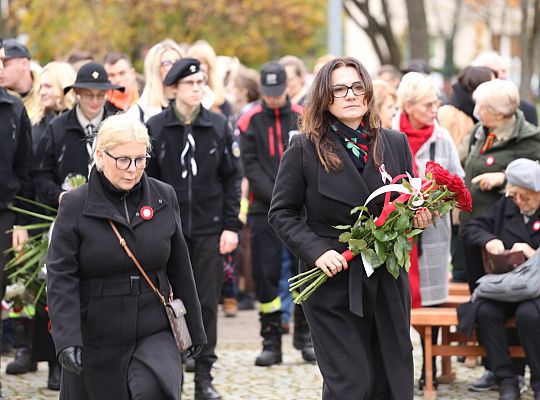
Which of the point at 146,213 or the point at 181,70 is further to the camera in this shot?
the point at 181,70

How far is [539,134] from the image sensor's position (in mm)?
9781

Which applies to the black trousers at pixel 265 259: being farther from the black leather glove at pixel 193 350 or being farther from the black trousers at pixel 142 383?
the black trousers at pixel 142 383

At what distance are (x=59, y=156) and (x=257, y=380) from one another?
7.77 feet

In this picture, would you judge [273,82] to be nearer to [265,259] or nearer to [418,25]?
[265,259]

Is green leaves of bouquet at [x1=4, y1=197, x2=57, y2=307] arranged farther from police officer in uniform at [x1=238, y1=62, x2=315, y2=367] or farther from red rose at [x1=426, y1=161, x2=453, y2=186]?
red rose at [x1=426, y1=161, x2=453, y2=186]

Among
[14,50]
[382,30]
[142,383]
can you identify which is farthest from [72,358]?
[382,30]

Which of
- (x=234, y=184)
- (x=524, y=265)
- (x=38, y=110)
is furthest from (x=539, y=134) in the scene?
(x=38, y=110)

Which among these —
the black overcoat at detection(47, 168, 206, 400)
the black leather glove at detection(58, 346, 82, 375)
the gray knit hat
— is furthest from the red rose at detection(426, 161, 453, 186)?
the gray knit hat

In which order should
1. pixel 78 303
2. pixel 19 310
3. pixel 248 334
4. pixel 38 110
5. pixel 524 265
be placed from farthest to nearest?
pixel 248 334, pixel 38 110, pixel 19 310, pixel 524 265, pixel 78 303

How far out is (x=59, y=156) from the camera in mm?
9180

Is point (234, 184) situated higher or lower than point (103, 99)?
lower

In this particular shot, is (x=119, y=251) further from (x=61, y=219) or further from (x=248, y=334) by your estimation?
(x=248, y=334)

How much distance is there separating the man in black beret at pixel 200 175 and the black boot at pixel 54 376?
115 cm

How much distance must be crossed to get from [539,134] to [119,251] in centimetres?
450
